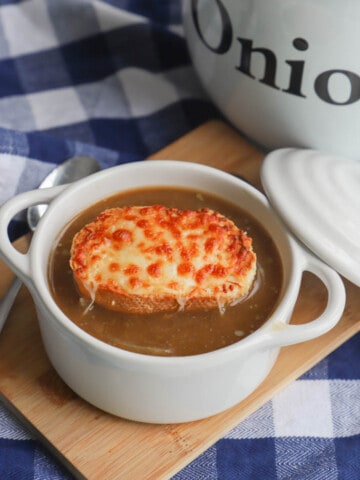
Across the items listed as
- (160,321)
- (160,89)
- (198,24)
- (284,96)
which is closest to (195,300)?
(160,321)

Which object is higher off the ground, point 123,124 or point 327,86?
point 327,86

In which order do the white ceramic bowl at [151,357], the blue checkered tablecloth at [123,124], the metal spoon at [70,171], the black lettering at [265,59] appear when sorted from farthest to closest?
1. the metal spoon at [70,171]
2. the black lettering at [265,59]
3. the blue checkered tablecloth at [123,124]
4. the white ceramic bowl at [151,357]

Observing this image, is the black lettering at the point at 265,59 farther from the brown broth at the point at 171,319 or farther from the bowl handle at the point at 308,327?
the bowl handle at the point at 308,327

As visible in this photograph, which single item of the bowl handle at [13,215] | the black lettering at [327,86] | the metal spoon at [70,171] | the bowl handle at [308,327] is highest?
the black lettering at [327,86]

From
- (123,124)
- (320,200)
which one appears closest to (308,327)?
(320,200)

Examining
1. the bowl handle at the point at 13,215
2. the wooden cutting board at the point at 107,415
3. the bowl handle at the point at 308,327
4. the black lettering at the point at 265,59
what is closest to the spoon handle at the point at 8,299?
the wooden cutting board at the point at 107,415

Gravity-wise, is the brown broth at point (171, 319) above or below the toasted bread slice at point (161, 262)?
below

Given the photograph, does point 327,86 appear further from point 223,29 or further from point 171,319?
point 171,319

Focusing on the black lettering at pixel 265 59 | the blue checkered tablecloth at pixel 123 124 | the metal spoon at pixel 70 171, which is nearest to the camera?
the blue checkered tablecloth at pixel 123 124
